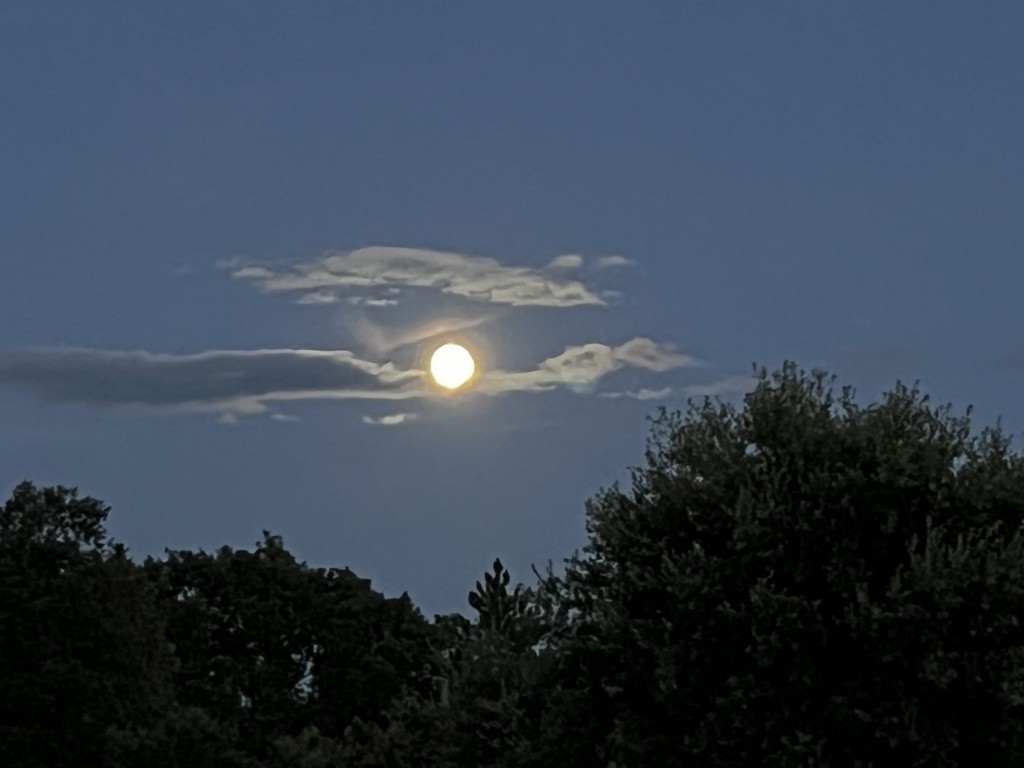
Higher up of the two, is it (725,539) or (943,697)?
(725,539)

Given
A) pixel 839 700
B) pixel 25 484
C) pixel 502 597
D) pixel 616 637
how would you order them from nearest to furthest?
pixel 839 700 → pixel 616 637 → pixel 502 597 → pixel 25 484

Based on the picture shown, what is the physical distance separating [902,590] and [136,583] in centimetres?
5269

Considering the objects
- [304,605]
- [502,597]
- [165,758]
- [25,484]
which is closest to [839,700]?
[502,597]

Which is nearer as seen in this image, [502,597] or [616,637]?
[616,637]

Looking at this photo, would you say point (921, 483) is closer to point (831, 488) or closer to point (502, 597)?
point (831, 488)

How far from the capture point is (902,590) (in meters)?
33.4

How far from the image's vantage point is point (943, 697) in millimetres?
33219

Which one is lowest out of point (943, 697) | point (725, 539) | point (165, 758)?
point (165, 758)

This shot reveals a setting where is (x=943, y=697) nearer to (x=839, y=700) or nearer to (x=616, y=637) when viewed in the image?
(x=839, y=700)

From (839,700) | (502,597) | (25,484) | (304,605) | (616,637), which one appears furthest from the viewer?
(304,605)

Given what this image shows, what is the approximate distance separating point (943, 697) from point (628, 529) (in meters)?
6.55

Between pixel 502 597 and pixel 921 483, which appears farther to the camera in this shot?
pixel 502 597

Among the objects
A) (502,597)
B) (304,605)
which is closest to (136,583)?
(304,605)

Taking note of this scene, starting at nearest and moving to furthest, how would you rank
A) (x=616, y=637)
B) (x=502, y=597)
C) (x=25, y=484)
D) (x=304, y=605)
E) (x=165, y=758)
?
1. (x=616, y=637)
2. (x=502, y=597)
3. (x=165, y=758)
4. (x=25, y=484)
5. (x=304, y=605)
